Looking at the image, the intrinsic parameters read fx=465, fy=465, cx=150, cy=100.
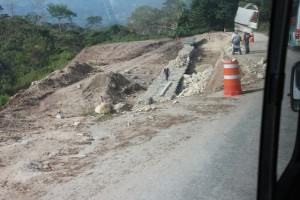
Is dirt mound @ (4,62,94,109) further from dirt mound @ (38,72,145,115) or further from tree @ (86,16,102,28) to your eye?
tree @ (86,16,102,28)

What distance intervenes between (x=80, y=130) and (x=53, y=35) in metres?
30.2

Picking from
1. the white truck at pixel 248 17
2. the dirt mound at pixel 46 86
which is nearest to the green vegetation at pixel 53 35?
the dirt mound at pixel 46 86

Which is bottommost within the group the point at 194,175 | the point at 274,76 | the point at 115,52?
the point at 115,52

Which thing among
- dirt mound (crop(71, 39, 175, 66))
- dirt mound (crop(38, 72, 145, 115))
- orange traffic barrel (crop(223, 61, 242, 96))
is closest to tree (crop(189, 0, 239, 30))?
orange traffic barrel (crop(223, 61, 242, 96))

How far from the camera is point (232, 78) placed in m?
9.23

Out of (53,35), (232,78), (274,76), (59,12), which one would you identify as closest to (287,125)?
(274,76)

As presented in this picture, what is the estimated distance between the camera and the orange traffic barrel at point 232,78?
29.6ft

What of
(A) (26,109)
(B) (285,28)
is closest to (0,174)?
(B) (285,28)

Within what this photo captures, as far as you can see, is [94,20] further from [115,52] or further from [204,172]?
[204,172]

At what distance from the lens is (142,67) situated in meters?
21.3

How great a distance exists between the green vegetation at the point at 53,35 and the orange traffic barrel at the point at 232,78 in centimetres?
1084

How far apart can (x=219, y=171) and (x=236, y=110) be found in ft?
11.0

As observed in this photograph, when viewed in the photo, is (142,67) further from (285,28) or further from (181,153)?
(285,28)

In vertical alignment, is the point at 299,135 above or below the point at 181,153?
above
